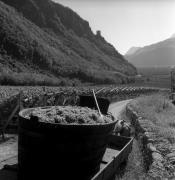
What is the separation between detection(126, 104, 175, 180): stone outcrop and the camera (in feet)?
30.3

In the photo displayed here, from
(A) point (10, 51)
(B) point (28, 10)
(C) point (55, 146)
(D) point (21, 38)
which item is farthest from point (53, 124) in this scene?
(B) point (28, 10)

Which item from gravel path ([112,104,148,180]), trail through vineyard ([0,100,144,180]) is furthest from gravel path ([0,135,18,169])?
gravel path ([112,104,148,180])

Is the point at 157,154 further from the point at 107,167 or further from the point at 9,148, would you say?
the point at 9,148

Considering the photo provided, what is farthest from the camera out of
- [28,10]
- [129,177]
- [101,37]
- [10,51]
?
[101,37]

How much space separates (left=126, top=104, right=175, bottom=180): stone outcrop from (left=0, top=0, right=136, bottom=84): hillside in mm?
43199

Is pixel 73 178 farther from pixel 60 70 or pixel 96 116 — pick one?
pixel 60 70

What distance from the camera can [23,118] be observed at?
7.35 metres

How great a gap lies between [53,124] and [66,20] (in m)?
166

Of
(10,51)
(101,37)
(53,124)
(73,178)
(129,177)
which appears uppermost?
(101,37)

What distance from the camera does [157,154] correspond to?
11.0m

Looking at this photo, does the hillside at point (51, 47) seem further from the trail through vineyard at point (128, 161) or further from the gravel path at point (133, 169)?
the gravel path at point (133, 169)

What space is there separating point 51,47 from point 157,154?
350ft

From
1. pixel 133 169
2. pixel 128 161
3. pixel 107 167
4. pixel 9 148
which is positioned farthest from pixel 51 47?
pixel 107 167

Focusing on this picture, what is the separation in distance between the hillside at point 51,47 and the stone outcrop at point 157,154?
43.2 metres
